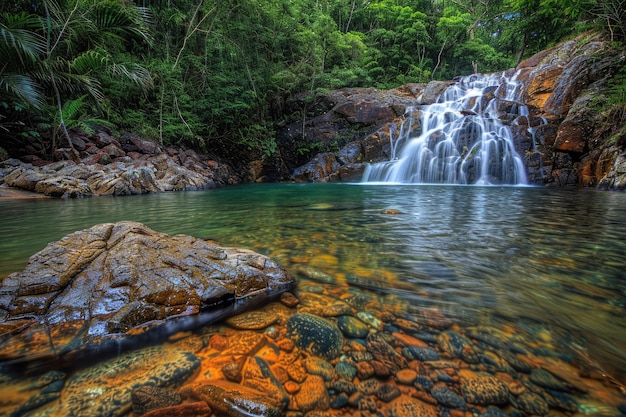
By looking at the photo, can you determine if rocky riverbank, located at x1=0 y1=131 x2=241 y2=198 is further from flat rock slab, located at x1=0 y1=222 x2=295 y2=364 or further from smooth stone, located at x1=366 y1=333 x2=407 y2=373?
smooth stone, located at x1=366 y1=333 x2=407 y2=373

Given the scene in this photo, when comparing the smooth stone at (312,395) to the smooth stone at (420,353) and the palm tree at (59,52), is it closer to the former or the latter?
the smooth stone at (420,353)

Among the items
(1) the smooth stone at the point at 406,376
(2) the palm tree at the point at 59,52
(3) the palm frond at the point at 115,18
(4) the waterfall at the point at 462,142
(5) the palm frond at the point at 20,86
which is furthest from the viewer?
(4) the waterfall at the point at 462,142

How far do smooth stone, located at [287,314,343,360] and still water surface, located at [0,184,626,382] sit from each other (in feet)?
1.91

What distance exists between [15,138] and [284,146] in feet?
36.5

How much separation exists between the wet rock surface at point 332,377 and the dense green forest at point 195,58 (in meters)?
10.0

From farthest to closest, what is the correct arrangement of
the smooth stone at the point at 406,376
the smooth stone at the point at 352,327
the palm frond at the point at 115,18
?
the palm frond at the point at 115,18
the smooth stone at the point at 352,327
the smooth stone at the point at 406,376

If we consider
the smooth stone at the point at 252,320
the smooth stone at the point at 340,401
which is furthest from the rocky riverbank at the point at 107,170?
the smooth stone at the point at 340,401

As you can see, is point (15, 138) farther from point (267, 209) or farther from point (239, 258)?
point (239, 258)

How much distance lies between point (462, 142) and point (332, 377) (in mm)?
12640

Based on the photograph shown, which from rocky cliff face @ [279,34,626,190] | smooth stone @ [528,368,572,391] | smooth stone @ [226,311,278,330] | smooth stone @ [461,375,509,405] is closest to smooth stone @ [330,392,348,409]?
smooth stone @ [461,375,509,405]

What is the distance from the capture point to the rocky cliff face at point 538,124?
9139mm

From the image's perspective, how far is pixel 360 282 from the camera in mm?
2117

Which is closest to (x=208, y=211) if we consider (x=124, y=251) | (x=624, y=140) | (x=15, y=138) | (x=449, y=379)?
(x=124, y=251)

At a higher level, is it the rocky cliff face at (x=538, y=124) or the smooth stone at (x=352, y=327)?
the rocky cliff face at (x=538, y=124)
